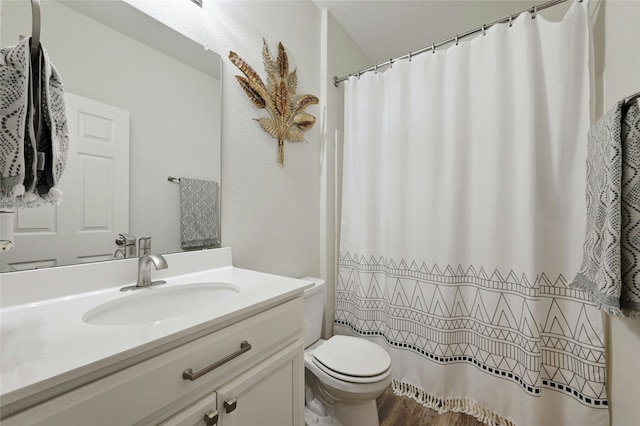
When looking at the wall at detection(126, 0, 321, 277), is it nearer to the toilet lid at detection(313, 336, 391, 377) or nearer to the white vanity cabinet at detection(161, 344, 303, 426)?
the toilet lid at detection(313, 336, 391, 377)

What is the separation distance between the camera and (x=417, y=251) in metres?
1.56

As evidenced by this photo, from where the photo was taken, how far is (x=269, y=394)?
80 cm

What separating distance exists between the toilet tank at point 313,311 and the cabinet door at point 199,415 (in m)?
0.80

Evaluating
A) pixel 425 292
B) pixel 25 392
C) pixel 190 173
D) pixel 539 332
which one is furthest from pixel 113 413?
pixel 539 332

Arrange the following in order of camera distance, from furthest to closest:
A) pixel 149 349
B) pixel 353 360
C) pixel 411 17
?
pixel 411 17, pixel 353 360, pixel 149 349

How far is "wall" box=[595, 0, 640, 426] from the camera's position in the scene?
0.90 m

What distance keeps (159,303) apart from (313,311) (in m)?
0.82

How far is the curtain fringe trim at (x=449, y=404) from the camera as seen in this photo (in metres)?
1.35

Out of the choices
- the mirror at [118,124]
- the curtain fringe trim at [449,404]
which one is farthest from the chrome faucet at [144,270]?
the curtain fringe trim at [449,404]

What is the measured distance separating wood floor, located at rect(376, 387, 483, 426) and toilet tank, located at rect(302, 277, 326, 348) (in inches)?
20.9

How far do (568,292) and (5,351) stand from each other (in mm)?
1837

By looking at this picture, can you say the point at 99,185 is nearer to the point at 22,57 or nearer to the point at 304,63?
the point at 22,57

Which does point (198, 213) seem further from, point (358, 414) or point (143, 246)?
point (358, 414)

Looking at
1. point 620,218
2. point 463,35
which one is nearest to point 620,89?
point 620,218
